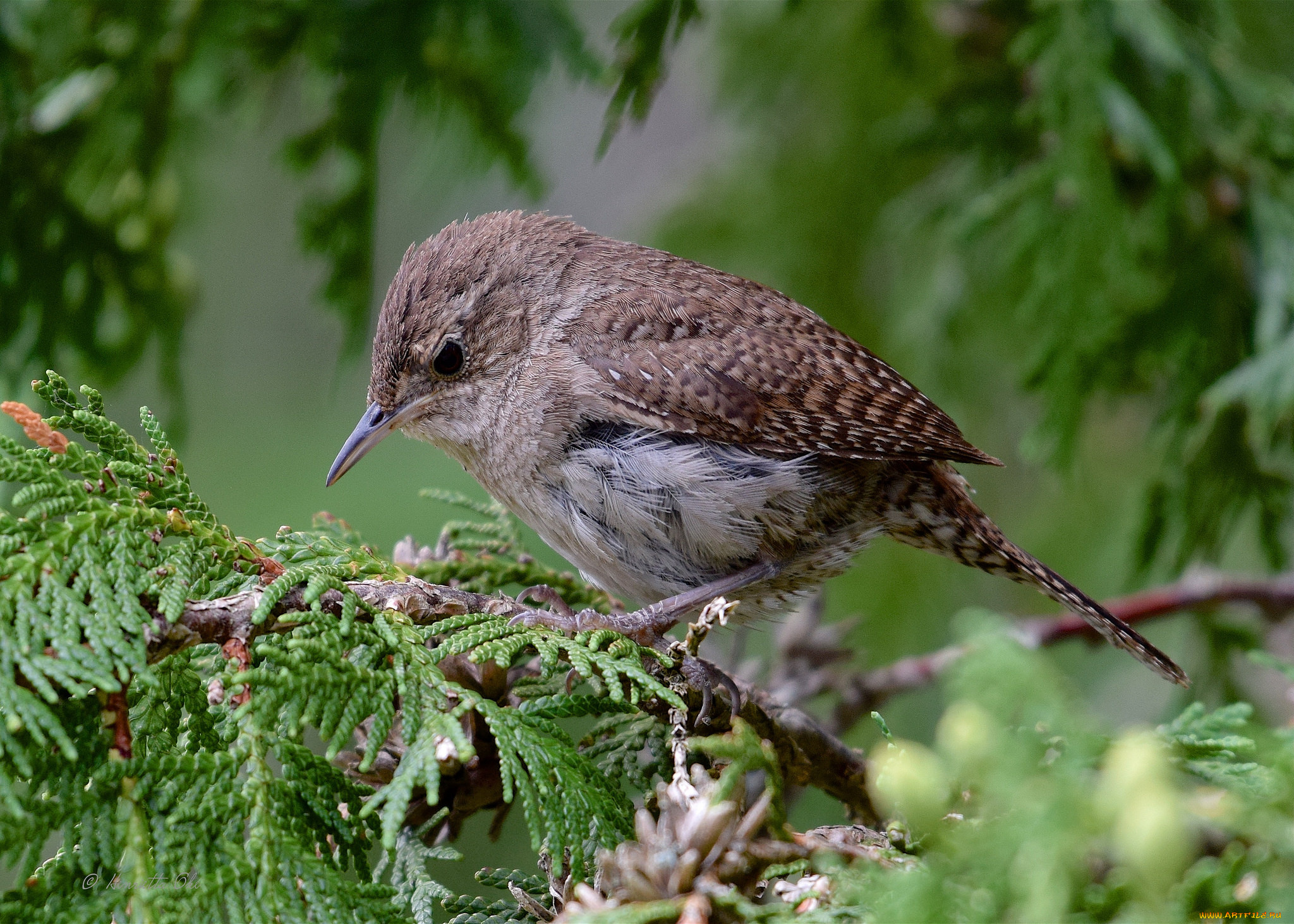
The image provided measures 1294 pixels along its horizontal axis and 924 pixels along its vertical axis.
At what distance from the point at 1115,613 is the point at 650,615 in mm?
1624

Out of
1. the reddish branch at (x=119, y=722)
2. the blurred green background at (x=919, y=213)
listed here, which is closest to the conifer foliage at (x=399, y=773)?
the reddish branch at (x=119, y=722)

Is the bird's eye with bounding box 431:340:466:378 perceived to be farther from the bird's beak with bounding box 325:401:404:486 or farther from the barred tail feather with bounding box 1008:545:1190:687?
the barred tail feather with bounding box 1008:545:1190:687

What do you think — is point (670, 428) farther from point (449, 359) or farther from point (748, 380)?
point (449, 359)

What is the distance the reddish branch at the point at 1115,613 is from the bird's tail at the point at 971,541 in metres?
0.32

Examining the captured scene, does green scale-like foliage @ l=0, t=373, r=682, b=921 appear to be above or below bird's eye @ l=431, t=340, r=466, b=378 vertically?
below

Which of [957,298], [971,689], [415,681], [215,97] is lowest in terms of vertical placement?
[971,689]

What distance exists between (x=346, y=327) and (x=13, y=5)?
4.59 ft

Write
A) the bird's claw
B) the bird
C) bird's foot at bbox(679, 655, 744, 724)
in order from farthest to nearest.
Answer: the bird, the bird's claw, bird's foot at bbox(679, 655, 744, 724)

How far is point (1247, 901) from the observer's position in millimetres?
1147

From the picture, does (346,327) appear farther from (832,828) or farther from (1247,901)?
(1247,901)

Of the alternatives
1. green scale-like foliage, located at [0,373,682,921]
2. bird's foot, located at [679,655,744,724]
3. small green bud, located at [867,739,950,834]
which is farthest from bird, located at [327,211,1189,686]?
small green bud, located at [867,739,950,834]

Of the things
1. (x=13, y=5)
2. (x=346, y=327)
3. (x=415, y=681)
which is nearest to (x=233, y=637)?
(x=415, y=681)

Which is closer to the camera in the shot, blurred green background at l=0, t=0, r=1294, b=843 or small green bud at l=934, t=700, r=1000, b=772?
small green bud at l=934, t=700, r=1000, b=772

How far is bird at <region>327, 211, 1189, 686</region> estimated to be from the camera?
2.69m
